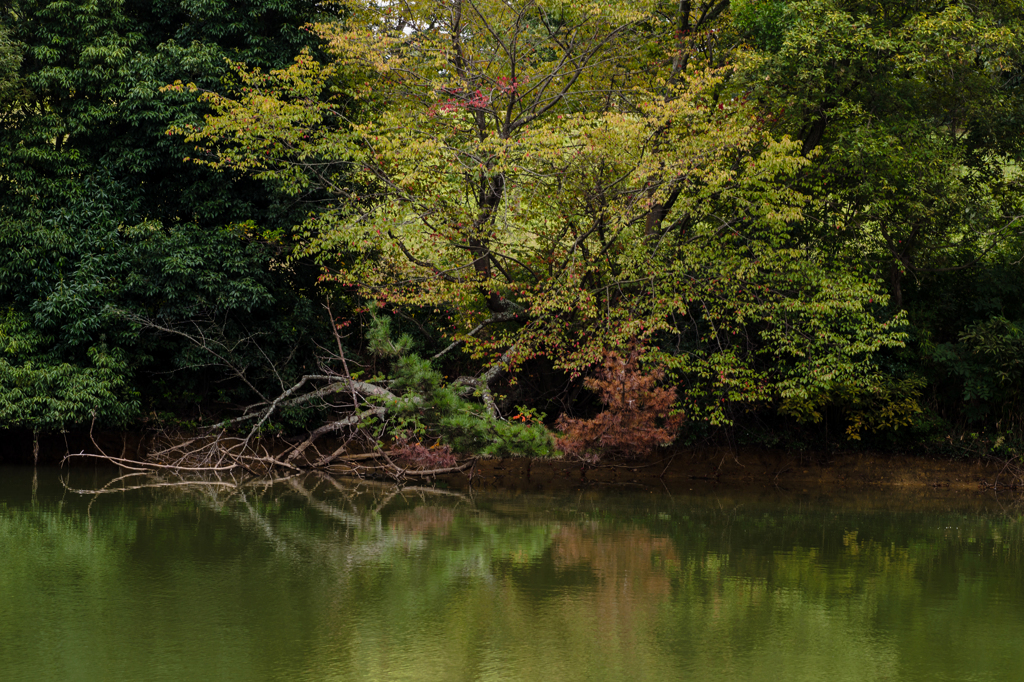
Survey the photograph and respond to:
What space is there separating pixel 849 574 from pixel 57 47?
1707 centimetres

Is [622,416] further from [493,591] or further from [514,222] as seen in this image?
[493,591]

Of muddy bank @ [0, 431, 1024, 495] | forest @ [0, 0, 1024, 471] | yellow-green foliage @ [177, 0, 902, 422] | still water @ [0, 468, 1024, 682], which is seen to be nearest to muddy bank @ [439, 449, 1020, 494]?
muddy bank @ [0, 431, 1024, 495]

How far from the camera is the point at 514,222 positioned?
1855 cm

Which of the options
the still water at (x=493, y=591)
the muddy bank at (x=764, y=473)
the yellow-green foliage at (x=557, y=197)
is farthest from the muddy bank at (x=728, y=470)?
the still water at (x=493, y=591)

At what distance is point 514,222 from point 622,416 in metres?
4.39

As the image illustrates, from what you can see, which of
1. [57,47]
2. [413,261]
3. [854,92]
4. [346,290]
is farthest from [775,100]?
[57,47]

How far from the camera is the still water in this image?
704cm

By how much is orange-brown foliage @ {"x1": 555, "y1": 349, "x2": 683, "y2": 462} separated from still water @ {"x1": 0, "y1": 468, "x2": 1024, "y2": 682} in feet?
4.95

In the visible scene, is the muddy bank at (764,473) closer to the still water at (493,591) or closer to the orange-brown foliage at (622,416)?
the orange-brown foliage at (622,416)

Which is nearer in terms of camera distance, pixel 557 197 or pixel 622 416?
pixel 622 416

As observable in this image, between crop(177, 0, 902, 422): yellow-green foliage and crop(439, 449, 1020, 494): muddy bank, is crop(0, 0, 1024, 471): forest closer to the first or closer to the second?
crop(177, 0, 902, 422): yellow-green foliage

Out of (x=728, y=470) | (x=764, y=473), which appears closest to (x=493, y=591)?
(x=728, y=470)

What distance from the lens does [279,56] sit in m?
19.3

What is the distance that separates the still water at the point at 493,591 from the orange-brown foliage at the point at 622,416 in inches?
59.4
